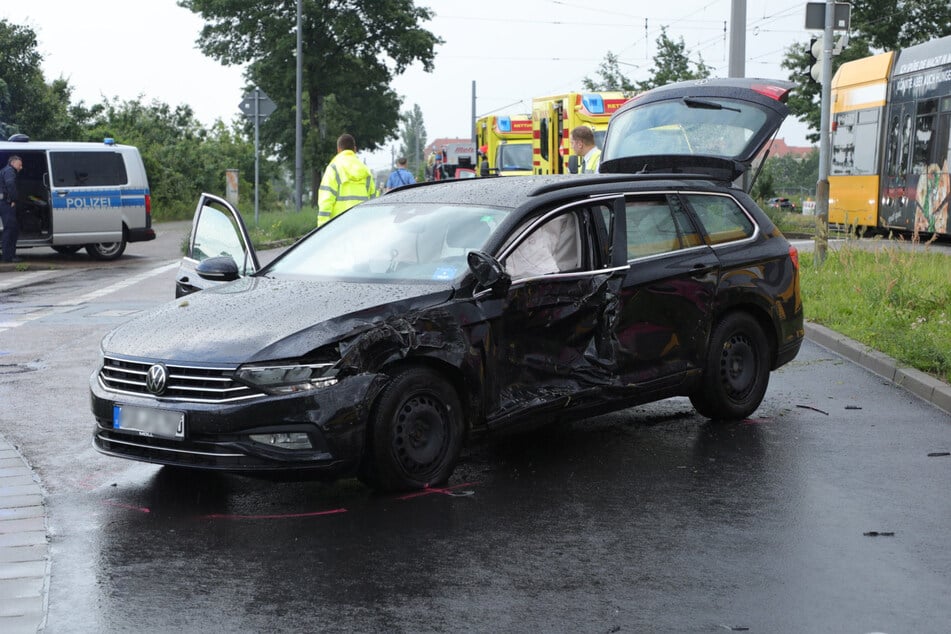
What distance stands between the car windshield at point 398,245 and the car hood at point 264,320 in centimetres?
21

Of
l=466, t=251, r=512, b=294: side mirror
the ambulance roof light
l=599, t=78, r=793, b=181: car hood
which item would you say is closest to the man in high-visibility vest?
l=599, t=78, r=793, b=181: car hood

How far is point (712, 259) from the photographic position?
26.4ft

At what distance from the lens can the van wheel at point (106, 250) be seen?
24047mm

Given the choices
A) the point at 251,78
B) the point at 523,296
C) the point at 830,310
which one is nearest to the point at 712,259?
the point at 523,296

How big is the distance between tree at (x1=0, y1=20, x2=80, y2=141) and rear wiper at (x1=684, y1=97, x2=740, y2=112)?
2909 centimetres

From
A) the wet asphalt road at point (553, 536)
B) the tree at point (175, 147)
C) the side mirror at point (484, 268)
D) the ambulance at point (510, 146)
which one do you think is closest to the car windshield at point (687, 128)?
the wet asphalt road at point (553, 536)

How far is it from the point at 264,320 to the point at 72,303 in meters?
10.7

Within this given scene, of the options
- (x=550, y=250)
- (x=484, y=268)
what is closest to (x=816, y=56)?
(x=550, y=250)

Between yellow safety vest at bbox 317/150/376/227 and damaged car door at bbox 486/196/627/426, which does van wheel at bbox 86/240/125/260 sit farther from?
damaged car door at bbox 486/196/627/426

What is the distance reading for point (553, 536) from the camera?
561 cm

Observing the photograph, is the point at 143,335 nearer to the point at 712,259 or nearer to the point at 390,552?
the point at 390,552

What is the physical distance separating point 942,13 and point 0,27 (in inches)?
1349

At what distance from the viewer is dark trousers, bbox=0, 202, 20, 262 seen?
22016 mm

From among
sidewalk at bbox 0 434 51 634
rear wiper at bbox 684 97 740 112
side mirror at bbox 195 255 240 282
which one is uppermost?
rear wiper at bbox 684 97 740 112
